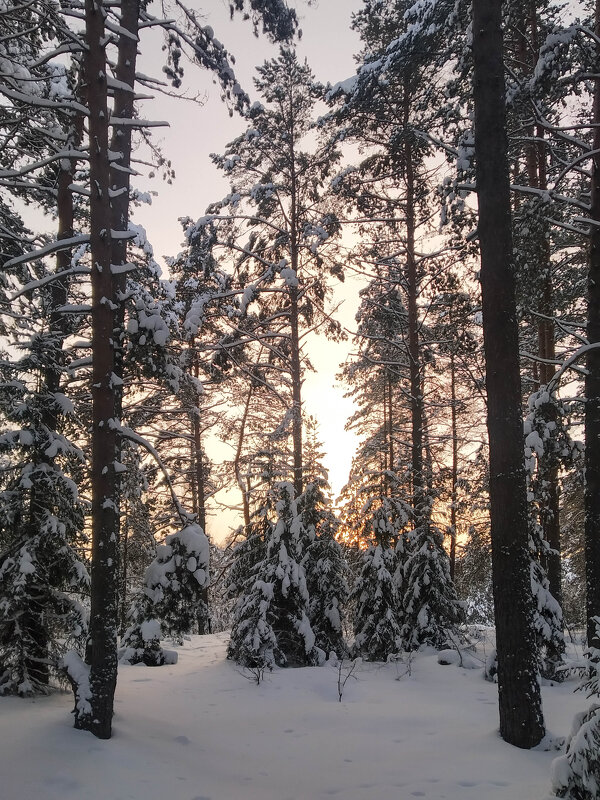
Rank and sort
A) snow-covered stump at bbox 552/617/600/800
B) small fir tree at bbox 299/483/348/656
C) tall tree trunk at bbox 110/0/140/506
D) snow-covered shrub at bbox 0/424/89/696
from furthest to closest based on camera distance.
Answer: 1. small fir tree at bbox 299/483/348/656
2. tall tree trunk at bbox 110/0/140/506
3. snow-covered shrub at bbox 0/424/89/696
4. snow-covered stump at bbox 552/617/600/800

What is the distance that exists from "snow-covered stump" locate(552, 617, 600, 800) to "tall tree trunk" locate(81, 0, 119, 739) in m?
4.45

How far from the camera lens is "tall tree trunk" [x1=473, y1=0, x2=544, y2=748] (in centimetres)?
598

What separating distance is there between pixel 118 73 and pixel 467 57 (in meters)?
4.99

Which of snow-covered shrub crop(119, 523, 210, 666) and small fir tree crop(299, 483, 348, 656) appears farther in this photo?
small fir tree crop(299, 483, 348, 656)

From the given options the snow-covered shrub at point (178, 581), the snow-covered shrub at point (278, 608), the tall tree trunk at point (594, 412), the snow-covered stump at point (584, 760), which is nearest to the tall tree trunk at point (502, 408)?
the snow-covered stump at point (584, 760)

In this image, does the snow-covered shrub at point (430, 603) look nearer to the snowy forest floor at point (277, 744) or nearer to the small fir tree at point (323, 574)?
the small fir tree at point (323, 574)

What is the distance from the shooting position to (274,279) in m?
14.2

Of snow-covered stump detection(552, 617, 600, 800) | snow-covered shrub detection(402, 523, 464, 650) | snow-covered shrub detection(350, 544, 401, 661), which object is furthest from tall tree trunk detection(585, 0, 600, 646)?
snow-covered shrub detection(350, 544, 401, 661)

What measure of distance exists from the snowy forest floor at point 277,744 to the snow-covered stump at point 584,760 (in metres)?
0.41

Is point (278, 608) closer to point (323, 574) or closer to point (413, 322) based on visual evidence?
point (323, 574)

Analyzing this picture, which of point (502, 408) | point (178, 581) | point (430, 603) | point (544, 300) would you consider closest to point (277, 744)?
point (178, 581)

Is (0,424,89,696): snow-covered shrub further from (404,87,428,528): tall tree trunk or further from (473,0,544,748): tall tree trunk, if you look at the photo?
(404,87,428,528): tall tree trunk

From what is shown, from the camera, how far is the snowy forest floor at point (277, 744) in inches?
195

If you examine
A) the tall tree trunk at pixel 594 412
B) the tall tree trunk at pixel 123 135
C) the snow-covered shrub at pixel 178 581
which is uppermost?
the tall tree trunk at pixel 123 135
